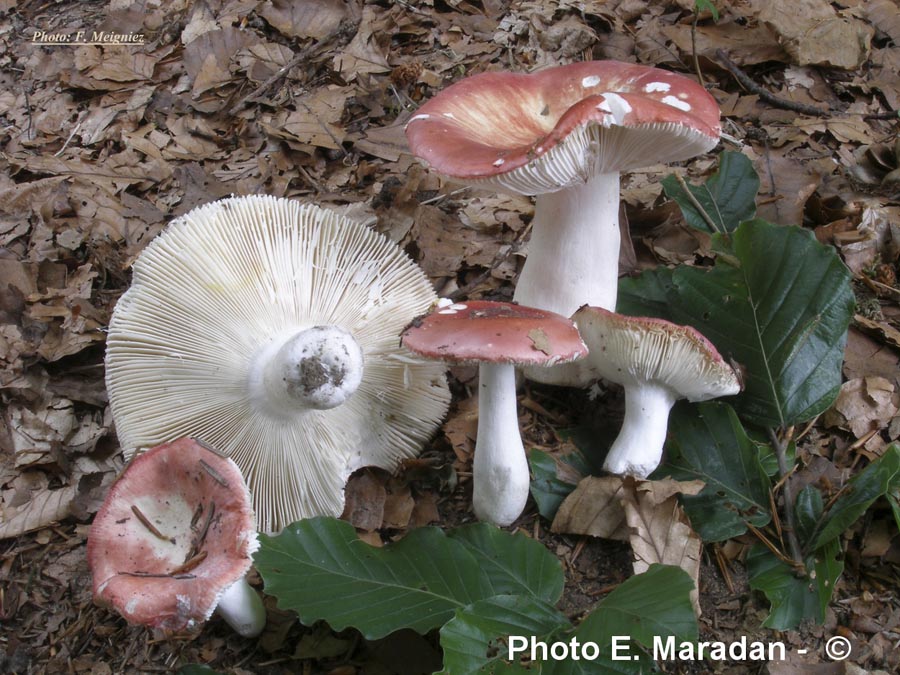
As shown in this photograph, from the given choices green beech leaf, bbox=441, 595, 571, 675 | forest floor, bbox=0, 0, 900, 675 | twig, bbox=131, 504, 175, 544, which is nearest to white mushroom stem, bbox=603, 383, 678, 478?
forest floor, bbox=0, 0, 900, 675

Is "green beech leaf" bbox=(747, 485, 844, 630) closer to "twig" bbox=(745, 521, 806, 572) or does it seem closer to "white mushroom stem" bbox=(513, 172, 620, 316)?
"twig" bbox=(745, 521, 806, 572)

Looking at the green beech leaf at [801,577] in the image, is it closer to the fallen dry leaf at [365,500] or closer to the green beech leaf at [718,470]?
the green beech leaf at [718,470]

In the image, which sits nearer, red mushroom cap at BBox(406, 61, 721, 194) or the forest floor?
red mushroom cap at BBox(406, 61, 721, 194)

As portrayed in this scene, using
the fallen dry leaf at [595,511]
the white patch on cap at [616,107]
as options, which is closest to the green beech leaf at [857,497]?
the fallen dry leaf at [595,511]

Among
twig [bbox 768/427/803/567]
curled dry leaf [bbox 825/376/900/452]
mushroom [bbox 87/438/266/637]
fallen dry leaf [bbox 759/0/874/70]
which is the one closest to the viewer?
mushroom [bbox 87/438/266/637]

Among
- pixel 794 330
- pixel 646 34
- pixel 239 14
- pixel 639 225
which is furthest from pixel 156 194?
pixel 794 330

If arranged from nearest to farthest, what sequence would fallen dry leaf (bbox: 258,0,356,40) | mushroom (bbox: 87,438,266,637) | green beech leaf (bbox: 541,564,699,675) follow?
1. green beech leaf (bbox: 541,564,699,675)
2. mushroom (bbox: 87,438,266,637)
3. fallen dry leaf (bbox: 258,0,356,40)

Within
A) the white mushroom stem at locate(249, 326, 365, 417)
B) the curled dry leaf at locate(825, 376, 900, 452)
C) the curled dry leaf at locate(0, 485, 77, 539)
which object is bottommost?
the curled dry leaf at locate(0, 485, 77, 539)

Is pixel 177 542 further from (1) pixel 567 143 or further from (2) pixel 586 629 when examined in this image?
(1) pixel 567 143
